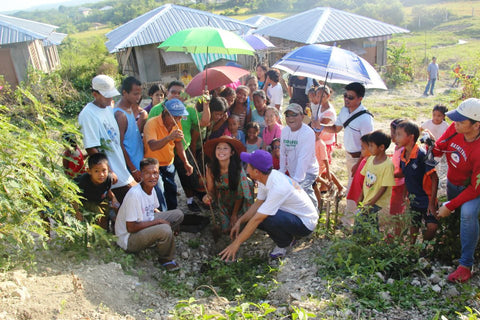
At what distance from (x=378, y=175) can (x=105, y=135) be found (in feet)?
9.76

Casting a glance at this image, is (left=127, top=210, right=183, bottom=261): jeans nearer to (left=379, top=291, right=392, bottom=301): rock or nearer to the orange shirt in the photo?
the orange shirt

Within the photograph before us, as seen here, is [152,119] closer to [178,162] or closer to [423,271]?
[178,162]

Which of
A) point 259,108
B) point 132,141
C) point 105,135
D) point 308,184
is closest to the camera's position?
point 105,135

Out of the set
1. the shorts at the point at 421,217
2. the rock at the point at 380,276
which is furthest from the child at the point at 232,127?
the rock at the point at 380,276

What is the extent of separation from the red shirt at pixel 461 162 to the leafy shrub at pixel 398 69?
1414cm

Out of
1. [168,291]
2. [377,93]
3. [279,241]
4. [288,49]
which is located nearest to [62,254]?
[168,291]

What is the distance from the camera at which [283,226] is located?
4039 millimetres

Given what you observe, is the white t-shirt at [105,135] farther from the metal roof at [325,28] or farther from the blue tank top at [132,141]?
the metal roof at [325,28]

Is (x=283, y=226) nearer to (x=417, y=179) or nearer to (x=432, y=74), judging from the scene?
(x=417, y=179)

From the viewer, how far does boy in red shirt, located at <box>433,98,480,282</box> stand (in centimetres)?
321

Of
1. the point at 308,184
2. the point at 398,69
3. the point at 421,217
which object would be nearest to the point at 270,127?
the point at 308,184

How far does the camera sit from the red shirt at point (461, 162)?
10.6ft

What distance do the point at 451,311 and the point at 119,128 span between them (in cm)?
369

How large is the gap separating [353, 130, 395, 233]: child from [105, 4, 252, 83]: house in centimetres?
1155
